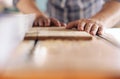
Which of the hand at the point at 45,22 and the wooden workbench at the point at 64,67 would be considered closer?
the wooden workbench at the point at 64,67

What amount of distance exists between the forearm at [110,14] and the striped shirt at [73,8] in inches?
11.5

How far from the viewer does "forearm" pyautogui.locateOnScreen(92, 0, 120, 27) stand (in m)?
0.91

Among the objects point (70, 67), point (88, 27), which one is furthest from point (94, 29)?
point (70, 67)

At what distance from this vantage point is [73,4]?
1330mm

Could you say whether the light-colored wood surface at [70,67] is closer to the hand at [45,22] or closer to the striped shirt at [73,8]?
the hand at [45,22]

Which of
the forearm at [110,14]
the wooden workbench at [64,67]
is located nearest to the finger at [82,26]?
the forearm at [110,14]

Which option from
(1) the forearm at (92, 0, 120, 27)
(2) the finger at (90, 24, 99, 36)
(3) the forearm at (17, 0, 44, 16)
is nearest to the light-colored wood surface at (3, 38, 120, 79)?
(2) the finger at (90, 24, 99, 36)

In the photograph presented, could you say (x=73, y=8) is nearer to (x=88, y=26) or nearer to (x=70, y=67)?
(x=88, y=26)

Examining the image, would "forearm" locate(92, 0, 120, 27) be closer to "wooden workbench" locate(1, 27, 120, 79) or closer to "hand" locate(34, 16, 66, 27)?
"hand" locate(34, 16, 66, 27)

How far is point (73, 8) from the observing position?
1340mm

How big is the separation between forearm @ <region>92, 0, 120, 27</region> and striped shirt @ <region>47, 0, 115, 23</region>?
292 mm

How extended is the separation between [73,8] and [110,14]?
Answer: 40 cm

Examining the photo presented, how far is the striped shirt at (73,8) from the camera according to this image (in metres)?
1.33

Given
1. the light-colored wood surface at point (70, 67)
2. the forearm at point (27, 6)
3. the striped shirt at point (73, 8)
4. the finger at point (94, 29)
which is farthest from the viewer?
the striped shirt at point (73, 8)
